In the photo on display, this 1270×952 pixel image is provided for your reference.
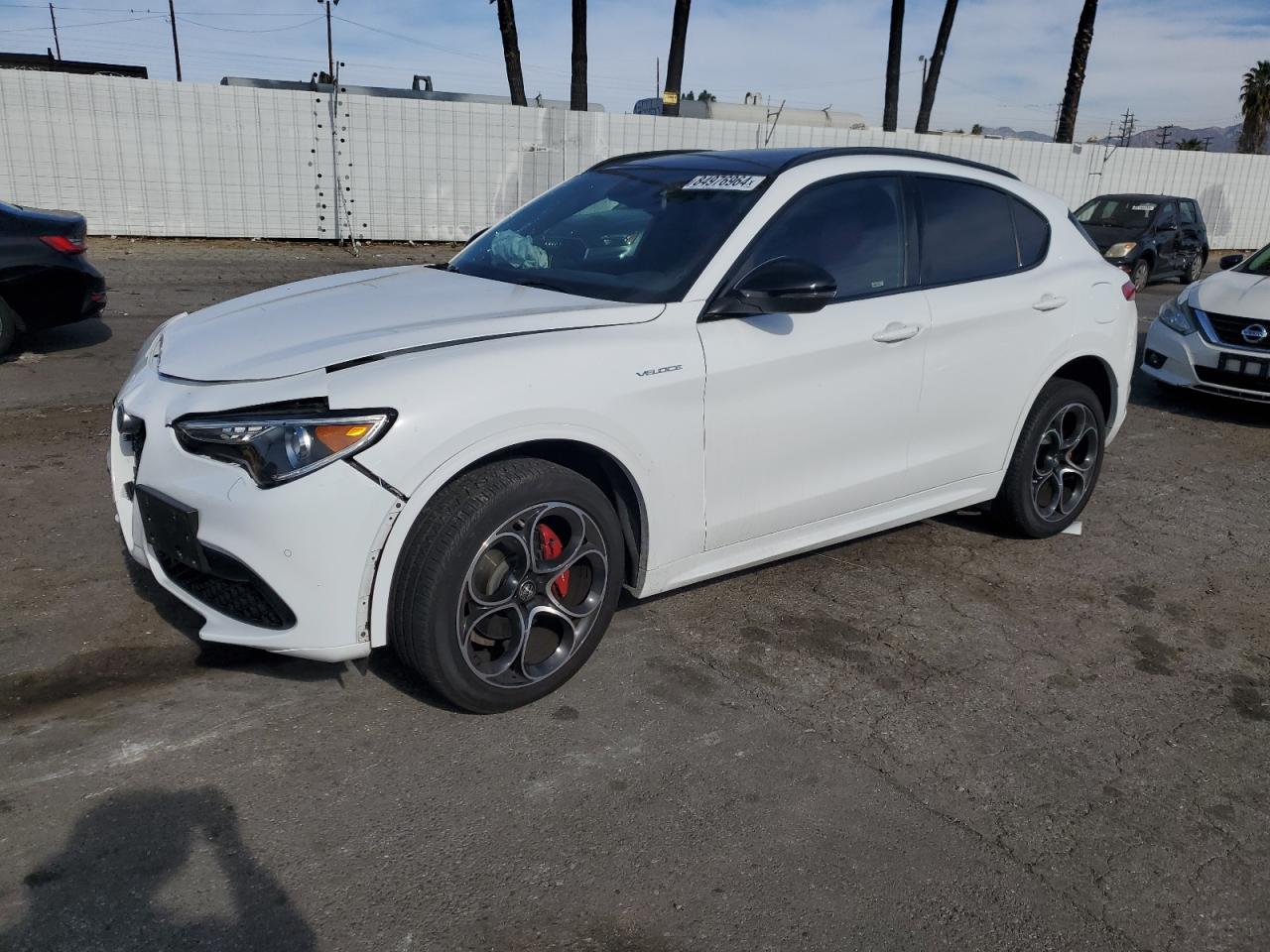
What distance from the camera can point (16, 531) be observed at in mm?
4625

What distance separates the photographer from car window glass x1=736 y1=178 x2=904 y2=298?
3.84 m

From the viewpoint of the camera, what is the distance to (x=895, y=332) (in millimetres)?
4055

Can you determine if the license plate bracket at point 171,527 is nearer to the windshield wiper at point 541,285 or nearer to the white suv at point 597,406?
the white suv at point 597,406

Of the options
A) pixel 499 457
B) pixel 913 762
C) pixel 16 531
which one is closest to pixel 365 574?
pixel 499 457

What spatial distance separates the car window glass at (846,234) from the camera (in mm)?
3844

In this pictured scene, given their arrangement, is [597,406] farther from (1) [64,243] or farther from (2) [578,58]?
(2) [578,58]

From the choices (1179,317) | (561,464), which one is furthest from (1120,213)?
(561,464)

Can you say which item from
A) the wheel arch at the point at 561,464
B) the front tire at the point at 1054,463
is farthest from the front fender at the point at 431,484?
the front tire at the point at 1054,463

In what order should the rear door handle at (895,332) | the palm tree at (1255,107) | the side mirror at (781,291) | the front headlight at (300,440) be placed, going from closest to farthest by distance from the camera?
1. the front headlight at (300,440)
2. the side mirror at (781,291)
3. the rear door handle at (895,332)
4. the palm tree at (1255,107)

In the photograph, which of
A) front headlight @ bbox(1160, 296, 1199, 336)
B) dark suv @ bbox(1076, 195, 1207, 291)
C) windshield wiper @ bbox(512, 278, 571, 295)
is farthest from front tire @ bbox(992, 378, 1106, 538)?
dark suv @ bbox(1076, 195, 1207, 291)

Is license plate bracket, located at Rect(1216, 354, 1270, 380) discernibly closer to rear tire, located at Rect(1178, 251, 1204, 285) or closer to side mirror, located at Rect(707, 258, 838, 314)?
side mirror, located at Rect(707, 258, 838, 314)

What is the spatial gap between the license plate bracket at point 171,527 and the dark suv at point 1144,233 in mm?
16309

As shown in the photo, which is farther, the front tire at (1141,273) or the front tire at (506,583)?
the front tire at (1141,273)

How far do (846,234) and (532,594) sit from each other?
1.93 m
